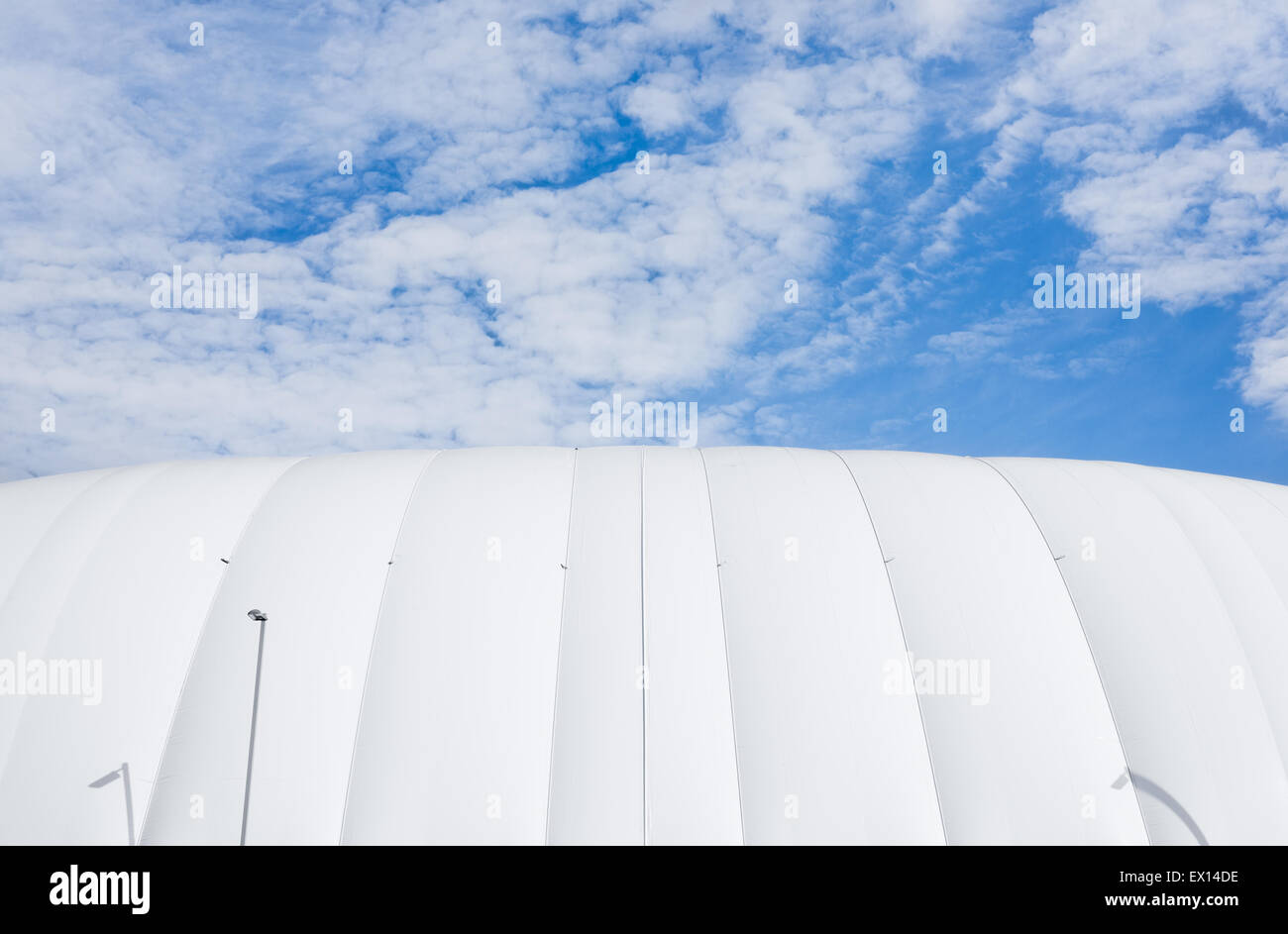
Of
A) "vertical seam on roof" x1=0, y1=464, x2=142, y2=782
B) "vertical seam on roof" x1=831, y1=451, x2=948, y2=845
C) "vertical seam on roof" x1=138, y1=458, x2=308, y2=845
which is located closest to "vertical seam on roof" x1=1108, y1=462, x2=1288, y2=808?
"vertical seam on roof" x1=831, y1=451, x2=948, y2=845

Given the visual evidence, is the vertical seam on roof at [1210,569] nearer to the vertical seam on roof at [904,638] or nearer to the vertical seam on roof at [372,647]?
the vertical seam on roof at [904,638]

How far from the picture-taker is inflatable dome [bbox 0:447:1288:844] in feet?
36.0

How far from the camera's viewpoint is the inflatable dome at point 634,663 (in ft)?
36.0

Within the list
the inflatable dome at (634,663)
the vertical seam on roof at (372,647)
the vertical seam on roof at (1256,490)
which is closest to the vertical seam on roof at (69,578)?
the inflatable dome at (634,663)

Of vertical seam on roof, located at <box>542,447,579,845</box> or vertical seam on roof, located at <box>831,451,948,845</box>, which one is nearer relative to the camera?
vertical seam on roof, located at <box>542,447,579,845</box>

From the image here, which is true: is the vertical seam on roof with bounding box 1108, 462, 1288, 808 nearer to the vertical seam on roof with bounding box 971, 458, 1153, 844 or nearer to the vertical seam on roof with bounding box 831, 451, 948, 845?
the vertical seam on roof with bounding box 971, 458, 1153, 844

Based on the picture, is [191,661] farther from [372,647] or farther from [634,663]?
[634,663]

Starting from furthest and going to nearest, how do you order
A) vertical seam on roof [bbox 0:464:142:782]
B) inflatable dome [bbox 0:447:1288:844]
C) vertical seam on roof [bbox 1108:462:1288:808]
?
1. vertical seam on roof [bbox 1108:462:1288:808]
2. vertical seam on roof [bbox 0:464:142:782]
3. inflatable dome [bbox 0:447:1288:844]

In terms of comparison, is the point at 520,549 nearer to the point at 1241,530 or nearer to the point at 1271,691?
the point at 1271,691

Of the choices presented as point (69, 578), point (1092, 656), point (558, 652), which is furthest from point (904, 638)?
point (69, 578)

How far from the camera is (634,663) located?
11.9 m

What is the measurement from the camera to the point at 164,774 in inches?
442

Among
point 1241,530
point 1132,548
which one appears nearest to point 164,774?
point 1132,548

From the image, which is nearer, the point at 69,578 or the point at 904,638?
the point at 904,638
